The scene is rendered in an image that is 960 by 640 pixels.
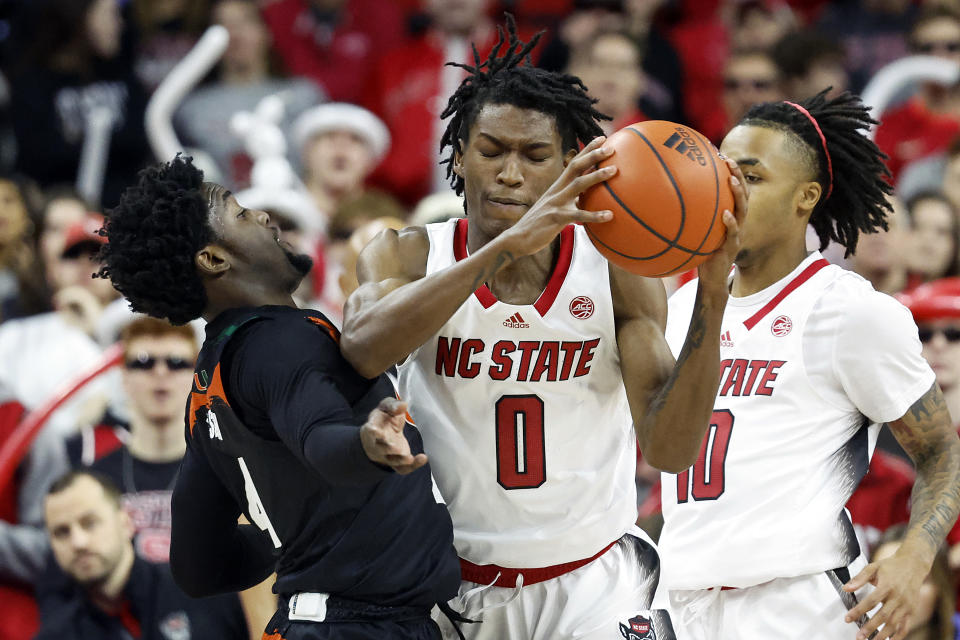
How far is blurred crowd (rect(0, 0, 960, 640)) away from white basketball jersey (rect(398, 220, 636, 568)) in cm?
175

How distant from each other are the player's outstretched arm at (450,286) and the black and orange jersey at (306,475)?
91 millimetres

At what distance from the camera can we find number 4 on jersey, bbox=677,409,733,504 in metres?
4.03

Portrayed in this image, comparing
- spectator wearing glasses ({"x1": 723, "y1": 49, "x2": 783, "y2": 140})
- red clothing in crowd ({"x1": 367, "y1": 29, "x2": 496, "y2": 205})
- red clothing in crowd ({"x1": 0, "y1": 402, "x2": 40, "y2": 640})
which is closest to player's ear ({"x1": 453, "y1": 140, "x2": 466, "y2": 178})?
red clothing in crowd ({"x1": 0, "y1": 402, "x2": 40, "y2": 640})

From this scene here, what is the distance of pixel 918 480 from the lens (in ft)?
13.0

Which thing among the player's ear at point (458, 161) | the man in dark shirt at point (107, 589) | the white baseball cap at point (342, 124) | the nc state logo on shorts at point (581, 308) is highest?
the white baseball cap at point (342, 124)

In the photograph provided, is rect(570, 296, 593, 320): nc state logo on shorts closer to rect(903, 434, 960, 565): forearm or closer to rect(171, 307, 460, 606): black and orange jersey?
rect(171, 307, 460, 606): black and orange jersey

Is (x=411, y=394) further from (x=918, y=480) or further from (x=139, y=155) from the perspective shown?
(x=139, y=155)

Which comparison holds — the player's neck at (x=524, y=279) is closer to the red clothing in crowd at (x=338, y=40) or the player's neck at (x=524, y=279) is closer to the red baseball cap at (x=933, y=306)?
the red baseball cap at (x=933, y=306)

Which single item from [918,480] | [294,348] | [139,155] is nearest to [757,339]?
[918,480]

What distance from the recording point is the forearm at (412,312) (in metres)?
3.18

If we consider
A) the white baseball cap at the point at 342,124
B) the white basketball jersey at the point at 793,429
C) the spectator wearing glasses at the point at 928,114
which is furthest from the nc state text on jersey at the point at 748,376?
the spectator wearing glasses at the point at 928,114

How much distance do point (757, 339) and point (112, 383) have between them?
157 inches

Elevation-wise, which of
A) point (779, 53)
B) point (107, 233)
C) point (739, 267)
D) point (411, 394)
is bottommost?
point (411, 394)

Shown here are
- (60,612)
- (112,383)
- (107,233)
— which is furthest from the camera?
(112,383)
